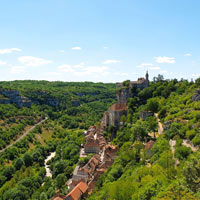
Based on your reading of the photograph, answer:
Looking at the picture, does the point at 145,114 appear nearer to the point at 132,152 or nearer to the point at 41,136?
the point at 132,152

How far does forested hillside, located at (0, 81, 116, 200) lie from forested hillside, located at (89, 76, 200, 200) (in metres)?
15.6

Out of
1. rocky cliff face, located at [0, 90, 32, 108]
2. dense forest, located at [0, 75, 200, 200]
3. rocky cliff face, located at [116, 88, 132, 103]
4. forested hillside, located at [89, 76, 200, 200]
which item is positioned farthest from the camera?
rocky cliff face, located at [0, 90, 32, 108]

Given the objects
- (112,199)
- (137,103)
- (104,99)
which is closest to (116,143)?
(137,103)

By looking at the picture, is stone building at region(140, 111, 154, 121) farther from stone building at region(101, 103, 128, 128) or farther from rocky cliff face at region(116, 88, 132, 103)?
rocky cliff face at region(116, 88, 132, 103)

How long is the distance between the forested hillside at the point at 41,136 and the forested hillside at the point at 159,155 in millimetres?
15586

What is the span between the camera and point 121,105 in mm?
71750

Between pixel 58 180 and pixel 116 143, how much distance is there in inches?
810

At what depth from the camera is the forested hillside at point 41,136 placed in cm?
4912

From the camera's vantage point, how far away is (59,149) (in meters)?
74.6

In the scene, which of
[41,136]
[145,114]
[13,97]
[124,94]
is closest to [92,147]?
[145,114]

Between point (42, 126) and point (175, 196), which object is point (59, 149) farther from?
point (175, 196)

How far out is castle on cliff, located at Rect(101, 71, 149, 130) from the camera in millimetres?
68438

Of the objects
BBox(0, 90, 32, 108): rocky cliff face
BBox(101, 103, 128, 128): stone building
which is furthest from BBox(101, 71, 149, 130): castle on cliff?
BBox(0, 90, 32, 108): rocky cliff face

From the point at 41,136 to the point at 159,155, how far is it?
69.8 metres
